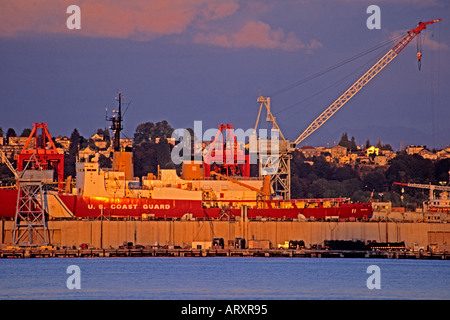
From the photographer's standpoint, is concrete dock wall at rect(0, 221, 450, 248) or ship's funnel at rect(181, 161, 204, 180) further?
ship's funnel at rect(181, 161, 204, 180)

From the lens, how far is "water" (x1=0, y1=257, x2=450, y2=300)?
61531mm

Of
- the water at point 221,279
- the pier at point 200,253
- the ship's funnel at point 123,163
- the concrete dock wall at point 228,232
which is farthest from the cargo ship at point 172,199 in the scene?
the water at point 221,279

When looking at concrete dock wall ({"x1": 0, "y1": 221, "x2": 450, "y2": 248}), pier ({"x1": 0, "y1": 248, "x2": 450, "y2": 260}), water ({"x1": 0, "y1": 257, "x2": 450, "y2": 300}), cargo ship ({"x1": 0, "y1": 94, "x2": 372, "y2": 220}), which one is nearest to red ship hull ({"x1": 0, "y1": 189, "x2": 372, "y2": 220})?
cargo ship ({"x1": 0, "y1": 94, "x2": 372, "y2": 220})

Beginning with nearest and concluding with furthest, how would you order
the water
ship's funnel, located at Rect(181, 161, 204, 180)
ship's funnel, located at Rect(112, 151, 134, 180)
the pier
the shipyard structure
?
1. the water
2. the pier
3. the shipyard structure
4. ship's funnel, located at Rect(112, 151, 134, 180)
5. ship's funnel, located at Rect(181, 161, 204, 180)

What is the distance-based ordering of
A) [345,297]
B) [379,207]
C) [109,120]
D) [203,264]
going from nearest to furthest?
[345,297] < [203,264] < [109,120] < [379,207]

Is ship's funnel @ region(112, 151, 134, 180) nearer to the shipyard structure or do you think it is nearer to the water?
the shipyard structure

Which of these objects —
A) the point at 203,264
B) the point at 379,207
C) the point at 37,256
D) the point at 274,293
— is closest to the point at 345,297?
the point at 274,293

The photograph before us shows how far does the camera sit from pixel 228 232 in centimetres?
9744

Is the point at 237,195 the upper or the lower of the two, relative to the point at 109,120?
lower

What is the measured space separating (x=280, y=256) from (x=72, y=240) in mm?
21996

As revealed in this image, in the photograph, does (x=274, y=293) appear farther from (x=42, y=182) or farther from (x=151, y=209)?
(x=151, y=209)

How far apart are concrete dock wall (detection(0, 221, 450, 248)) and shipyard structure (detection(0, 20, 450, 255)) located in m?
0.10

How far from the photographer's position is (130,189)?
104m

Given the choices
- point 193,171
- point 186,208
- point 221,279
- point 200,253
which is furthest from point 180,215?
point 221,279
